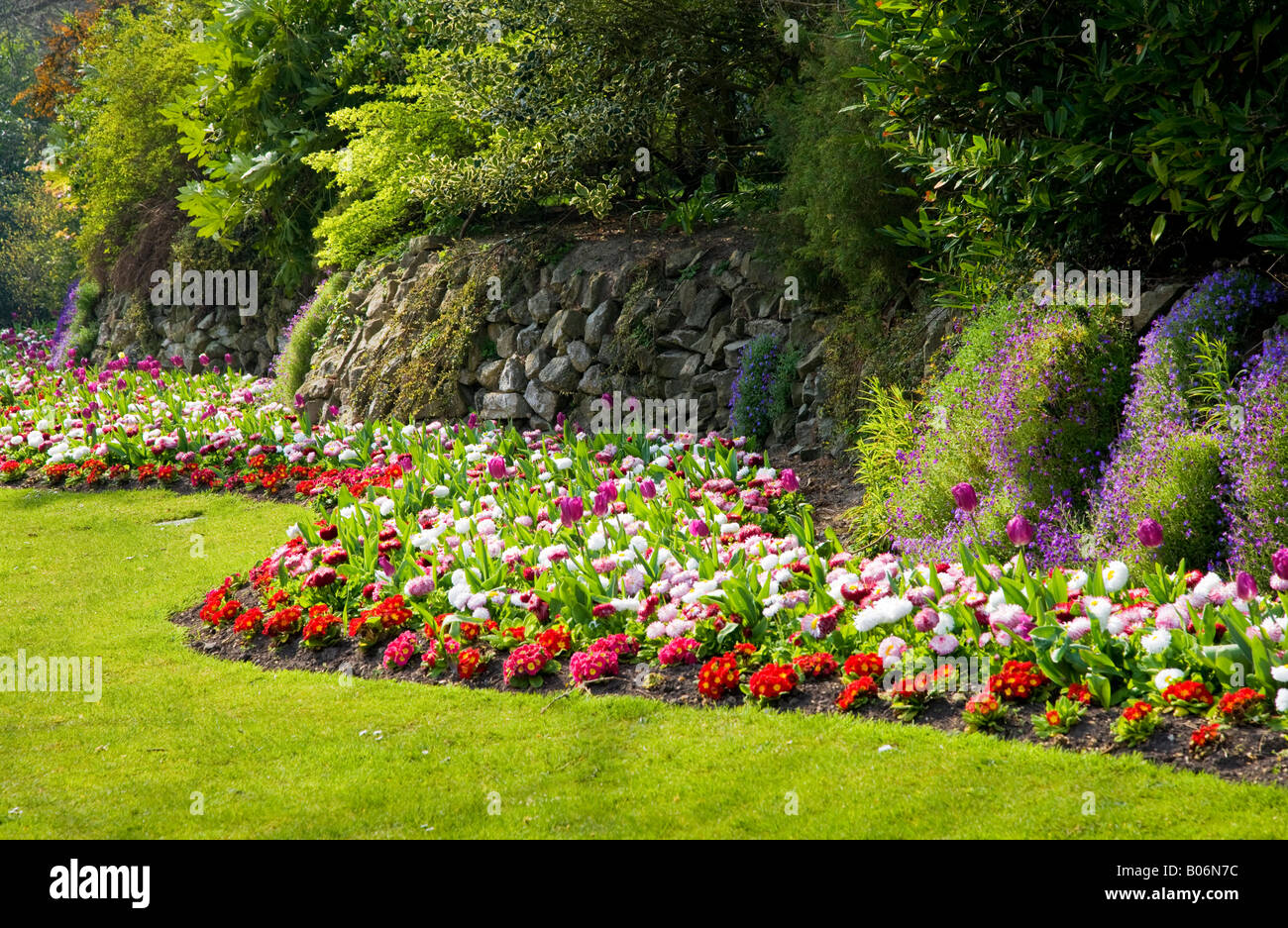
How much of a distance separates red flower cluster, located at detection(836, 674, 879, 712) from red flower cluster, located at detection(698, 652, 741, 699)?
464 mm

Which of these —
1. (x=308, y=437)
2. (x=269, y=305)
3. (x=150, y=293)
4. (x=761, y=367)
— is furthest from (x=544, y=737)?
(x=150, y=293)

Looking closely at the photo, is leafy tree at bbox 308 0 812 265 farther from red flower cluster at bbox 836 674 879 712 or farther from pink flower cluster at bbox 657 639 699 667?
red flower cluster at bbox 836 674 879 712

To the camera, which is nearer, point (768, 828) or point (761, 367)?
point (768, 828)

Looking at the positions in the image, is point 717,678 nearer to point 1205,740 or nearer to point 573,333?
point 1205,740

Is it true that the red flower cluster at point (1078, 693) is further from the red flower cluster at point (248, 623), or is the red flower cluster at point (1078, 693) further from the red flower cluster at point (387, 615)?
the red flower cluster at point (248, 623)

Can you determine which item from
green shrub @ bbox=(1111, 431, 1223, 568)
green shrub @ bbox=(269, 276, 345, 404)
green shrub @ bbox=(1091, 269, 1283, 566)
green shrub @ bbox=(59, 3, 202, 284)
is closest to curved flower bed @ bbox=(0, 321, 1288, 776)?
green shrub @ bbox=(1111, 431, 1223, 568)

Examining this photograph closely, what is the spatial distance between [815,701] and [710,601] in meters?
0.81

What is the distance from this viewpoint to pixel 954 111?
5.94 m

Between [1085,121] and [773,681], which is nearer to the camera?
[773,681]

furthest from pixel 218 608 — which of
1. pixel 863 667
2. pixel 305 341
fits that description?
pixel 305 341

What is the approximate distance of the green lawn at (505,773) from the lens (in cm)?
323

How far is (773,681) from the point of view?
4152mm
